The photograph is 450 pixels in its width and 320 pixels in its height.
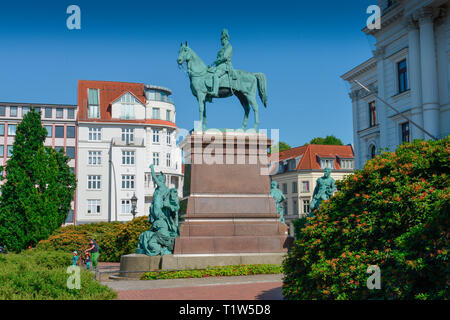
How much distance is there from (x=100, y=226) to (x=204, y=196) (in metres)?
18.1

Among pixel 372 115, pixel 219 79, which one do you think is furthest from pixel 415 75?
pixel 219 79

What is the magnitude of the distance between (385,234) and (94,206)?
209 feet

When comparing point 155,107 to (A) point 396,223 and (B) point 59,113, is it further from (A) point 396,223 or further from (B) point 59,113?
(A) point 396,223

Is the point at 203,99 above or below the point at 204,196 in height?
above

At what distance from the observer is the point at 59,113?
71.4 meters

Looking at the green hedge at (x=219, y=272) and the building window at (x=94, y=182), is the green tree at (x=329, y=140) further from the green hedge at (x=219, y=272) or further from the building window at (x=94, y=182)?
the green hedge at (x=219, y=272)

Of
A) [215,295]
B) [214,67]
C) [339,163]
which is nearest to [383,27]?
[214,67]

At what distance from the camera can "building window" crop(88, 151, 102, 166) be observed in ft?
227

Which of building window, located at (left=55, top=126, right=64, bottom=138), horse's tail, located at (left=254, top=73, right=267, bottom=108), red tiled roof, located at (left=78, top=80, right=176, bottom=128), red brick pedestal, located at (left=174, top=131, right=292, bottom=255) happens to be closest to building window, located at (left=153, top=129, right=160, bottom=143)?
red tiled roof, located at (left=78, top=80, right=176, bottom=128)

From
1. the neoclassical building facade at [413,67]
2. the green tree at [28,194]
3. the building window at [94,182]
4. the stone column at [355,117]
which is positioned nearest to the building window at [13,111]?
the building window at [94,182]

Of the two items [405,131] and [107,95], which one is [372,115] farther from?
[107,95]

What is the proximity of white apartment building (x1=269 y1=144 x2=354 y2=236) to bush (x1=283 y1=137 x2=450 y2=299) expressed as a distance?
231ft

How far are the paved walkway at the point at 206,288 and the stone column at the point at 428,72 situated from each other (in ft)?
76.6

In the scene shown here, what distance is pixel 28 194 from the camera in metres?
32.1
